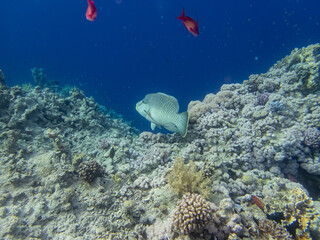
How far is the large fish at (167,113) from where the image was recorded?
3738mm

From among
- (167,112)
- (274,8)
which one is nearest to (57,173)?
(167,112)

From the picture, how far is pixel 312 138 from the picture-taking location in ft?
14.3

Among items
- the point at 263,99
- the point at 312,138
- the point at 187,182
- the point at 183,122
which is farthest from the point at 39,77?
the point at 312,138

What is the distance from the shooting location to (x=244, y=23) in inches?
3455

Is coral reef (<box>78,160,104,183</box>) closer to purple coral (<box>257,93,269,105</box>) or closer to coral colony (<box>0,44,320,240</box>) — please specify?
coral colony (<box>0,44,320,240</box>)

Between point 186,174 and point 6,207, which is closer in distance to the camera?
point 186,174

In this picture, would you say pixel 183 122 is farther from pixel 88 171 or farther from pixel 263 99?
pixel 263 99

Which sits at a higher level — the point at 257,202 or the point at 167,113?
the point at 167,113

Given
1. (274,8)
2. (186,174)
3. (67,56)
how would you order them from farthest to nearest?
(67,56)
(274,8)
(186,174)

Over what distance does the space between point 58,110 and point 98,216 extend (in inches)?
187

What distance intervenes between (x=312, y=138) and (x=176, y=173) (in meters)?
3.69

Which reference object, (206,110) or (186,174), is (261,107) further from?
(186,174)

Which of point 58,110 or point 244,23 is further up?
point 244,23

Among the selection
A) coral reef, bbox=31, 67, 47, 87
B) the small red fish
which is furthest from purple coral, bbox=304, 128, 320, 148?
coral reef, bbox=31, 67, 47, 87
